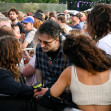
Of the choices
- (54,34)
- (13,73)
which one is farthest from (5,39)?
(54,34)

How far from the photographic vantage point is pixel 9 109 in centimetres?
220

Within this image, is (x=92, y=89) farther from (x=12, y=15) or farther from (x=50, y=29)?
(x=12, y=15)

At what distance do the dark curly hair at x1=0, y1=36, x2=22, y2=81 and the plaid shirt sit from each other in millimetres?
480

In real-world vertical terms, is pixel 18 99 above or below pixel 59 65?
below

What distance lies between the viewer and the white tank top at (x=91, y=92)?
1894 mm

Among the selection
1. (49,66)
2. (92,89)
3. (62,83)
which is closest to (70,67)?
(62,83)

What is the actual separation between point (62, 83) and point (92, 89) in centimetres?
27

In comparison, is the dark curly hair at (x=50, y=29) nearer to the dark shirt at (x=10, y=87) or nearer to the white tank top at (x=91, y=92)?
the dark shirt at (x=10, y=87)

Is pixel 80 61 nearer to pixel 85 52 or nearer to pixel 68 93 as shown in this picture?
pixel 85 52

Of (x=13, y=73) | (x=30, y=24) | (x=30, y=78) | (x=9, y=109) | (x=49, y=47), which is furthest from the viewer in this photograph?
(x=30, y=24)

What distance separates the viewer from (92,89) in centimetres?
190

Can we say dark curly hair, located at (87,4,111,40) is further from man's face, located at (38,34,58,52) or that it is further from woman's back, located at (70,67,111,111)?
woman's back, located at (70,67,111,111)

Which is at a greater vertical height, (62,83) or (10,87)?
(62,83)

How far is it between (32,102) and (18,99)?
15 cm
